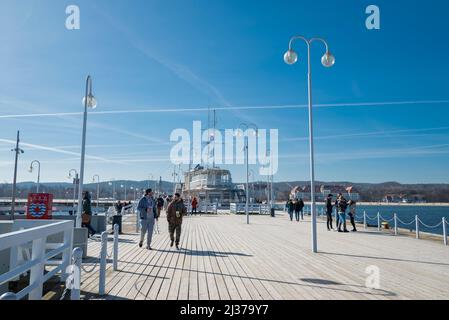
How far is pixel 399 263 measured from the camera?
8242 millimetres

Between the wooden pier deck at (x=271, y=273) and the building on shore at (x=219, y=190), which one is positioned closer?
the wooden pier deck at (x=271, y=273)

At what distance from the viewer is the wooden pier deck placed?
540 cm

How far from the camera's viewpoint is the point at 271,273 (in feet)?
22.7

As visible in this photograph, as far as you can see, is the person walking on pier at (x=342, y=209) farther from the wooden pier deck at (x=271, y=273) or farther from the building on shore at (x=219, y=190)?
the building on shore at (x=219, y=190)

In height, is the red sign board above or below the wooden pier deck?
above

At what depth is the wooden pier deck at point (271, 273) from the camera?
540 cm

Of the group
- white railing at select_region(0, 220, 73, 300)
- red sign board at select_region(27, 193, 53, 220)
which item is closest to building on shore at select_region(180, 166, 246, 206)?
red sign board at select_region(27, 193, 53, 220)

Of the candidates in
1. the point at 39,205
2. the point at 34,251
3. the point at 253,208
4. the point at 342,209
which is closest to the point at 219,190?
the point at 253,208

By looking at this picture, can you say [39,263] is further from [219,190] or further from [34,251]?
[219,190]

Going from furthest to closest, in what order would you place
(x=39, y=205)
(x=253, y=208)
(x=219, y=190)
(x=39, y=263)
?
(x=219, y=190) < (x=253, y=208) < (x=39, y=205) < (x=39, y=263)

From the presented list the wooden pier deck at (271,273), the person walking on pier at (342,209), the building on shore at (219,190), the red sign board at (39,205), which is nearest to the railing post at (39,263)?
the wooden pier deck at (271,273)

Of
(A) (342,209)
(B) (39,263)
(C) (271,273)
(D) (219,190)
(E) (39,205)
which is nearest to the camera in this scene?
(B) (39,263)

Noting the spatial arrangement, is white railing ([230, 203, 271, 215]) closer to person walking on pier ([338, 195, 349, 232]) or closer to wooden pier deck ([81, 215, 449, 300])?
person walking on pier ([338, 195, 349, 232])
